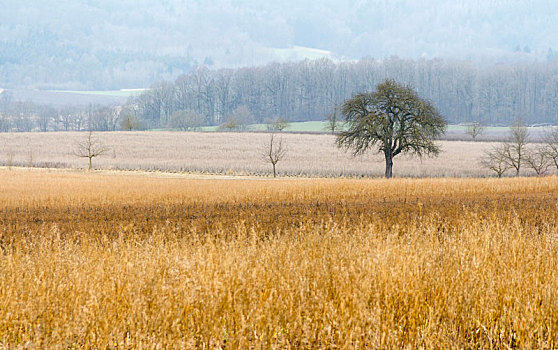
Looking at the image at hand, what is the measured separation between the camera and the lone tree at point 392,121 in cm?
4494

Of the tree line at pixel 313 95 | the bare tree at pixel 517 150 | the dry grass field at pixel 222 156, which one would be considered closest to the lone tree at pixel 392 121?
the dry grass field at pixel 222 156

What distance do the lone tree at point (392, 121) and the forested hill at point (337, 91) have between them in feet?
370

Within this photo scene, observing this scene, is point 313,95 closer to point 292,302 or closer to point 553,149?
point 553,149

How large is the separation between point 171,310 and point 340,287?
6.29ft

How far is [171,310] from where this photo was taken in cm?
579

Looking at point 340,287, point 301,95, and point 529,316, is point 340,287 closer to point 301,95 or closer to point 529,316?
point 529,316

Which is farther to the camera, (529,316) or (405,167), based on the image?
(405,167)

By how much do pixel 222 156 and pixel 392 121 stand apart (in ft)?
100

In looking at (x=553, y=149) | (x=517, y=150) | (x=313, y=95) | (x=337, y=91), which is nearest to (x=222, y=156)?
(x=517, y=150)

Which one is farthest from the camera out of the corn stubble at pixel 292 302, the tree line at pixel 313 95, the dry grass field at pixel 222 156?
the tree line at pixel 313 95

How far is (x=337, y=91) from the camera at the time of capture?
179 m

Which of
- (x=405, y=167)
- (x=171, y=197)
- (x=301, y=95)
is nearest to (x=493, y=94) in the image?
(x=301, y=95)

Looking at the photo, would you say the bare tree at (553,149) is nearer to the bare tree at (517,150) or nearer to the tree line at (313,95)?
the bare tree at (517,150)

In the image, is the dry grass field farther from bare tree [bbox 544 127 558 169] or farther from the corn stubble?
the corn stubble
